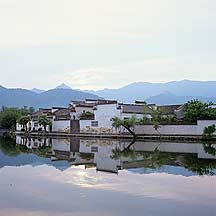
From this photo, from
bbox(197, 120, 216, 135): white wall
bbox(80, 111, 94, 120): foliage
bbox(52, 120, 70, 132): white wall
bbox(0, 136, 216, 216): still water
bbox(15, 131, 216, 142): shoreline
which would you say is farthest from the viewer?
bbox(52, 120, 70, 132): white wall

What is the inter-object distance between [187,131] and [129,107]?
971 centimetres

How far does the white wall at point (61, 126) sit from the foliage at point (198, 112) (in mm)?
18542

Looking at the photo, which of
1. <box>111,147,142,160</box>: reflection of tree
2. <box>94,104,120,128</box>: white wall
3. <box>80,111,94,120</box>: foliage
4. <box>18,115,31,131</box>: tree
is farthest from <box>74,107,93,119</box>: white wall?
<box>111,147,142,160</box>: reflection of tree

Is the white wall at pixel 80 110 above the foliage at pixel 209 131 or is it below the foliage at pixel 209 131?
above

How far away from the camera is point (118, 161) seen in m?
19.9

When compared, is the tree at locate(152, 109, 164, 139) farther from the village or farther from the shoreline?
the shoreline

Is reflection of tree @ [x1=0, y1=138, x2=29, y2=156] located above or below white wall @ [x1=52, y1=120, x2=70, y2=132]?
below

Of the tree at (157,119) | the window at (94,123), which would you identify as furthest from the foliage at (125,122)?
the window at (94,123)

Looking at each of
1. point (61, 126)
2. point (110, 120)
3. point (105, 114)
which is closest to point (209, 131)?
point (110, 120)

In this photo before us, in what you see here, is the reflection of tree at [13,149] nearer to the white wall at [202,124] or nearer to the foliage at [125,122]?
the foliage at [125,122]

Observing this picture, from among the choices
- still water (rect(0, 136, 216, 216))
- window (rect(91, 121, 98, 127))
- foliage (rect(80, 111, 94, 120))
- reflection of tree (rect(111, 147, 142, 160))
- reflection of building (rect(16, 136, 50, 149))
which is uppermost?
foliage (rect(80, 111, 94, 120))

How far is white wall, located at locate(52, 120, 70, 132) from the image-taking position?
52.8 metres

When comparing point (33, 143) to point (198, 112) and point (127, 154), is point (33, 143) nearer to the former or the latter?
point (198, 112)

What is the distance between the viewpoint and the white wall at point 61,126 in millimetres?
52812
